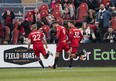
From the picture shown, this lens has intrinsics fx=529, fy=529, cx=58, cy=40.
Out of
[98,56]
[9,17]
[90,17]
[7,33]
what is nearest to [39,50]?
[98,56]

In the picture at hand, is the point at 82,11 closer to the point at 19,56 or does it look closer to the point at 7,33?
the point at 7,33

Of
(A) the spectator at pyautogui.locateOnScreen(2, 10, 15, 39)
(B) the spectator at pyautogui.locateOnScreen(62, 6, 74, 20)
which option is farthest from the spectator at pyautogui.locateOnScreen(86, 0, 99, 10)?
(A) the spectator at pyautogui.locateOnScreen(2, 10, 15, 39)

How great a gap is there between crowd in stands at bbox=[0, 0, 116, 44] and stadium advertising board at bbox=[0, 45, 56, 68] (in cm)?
121

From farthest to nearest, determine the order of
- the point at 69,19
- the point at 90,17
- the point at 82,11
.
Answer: the point at 69,19, the point at 82,11, the point at 90,17

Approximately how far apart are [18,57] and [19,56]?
2.9 inches

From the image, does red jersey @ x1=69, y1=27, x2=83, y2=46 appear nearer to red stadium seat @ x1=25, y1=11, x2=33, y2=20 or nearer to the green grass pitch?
the green grass pitch

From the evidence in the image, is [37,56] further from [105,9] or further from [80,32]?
[105,9]

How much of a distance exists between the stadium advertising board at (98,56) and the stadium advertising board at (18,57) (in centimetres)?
121

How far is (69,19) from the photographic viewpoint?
29.5 m

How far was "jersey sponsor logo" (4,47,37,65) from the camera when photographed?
26656 mm

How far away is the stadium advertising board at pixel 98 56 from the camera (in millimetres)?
26234

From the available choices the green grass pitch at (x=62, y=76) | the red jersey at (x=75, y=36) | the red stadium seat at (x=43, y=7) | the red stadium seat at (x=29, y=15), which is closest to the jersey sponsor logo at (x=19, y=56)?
the red jersey at (x=75, y=36)

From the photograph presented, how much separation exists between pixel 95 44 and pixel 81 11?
3640mm

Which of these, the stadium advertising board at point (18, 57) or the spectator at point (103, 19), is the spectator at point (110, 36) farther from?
the stadium advertising board at point (18, 57)
